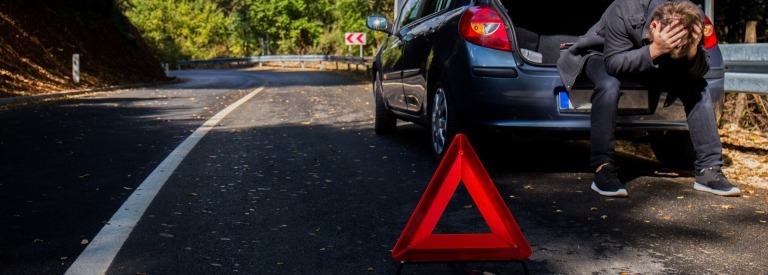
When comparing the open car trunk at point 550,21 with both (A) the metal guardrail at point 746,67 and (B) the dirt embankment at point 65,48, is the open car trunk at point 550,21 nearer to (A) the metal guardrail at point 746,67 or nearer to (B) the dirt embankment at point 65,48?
(A) the metal guardrail at point 746,67

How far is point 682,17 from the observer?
4.71 meters

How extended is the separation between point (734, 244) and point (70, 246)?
10.2 feet

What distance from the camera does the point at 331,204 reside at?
16.0ft

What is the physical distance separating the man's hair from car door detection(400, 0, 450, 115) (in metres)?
1.91

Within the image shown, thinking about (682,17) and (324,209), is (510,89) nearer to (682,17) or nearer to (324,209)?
(682,17)

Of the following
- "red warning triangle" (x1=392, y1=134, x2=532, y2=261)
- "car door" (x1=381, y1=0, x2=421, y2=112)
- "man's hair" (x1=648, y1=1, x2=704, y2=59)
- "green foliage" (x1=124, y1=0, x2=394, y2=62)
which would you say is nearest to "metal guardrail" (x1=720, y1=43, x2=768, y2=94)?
"man's hair" (x1=648, y1=1, x2=704, y2=59)

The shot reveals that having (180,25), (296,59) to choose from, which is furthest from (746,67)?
(180,25)

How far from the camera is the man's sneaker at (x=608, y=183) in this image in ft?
16.6

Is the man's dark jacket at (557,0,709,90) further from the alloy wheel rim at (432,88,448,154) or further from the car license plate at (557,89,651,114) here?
the alloy wheel rim at (432,88,448,154)

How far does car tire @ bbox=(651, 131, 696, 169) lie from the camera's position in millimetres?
6234

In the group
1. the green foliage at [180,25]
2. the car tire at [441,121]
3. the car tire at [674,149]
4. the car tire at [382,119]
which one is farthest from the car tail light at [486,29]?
the green foliage at [180,25]

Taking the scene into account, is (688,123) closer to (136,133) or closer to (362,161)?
(362,161)

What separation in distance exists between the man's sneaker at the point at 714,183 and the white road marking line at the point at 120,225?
345 cm

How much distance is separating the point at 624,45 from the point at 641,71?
215 mm
